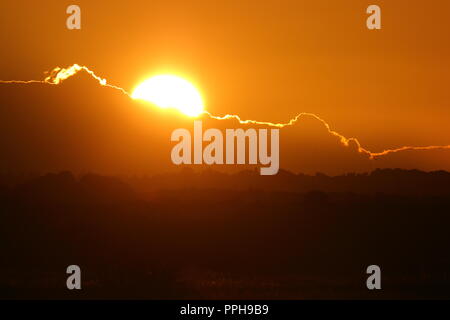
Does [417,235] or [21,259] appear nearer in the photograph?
[21,259]

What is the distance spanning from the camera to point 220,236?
74.4 metres

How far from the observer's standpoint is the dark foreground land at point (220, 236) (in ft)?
174

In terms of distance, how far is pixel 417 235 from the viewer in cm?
7319

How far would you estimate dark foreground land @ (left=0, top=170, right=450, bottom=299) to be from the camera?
53094mm

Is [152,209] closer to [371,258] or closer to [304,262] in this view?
[304,262]
